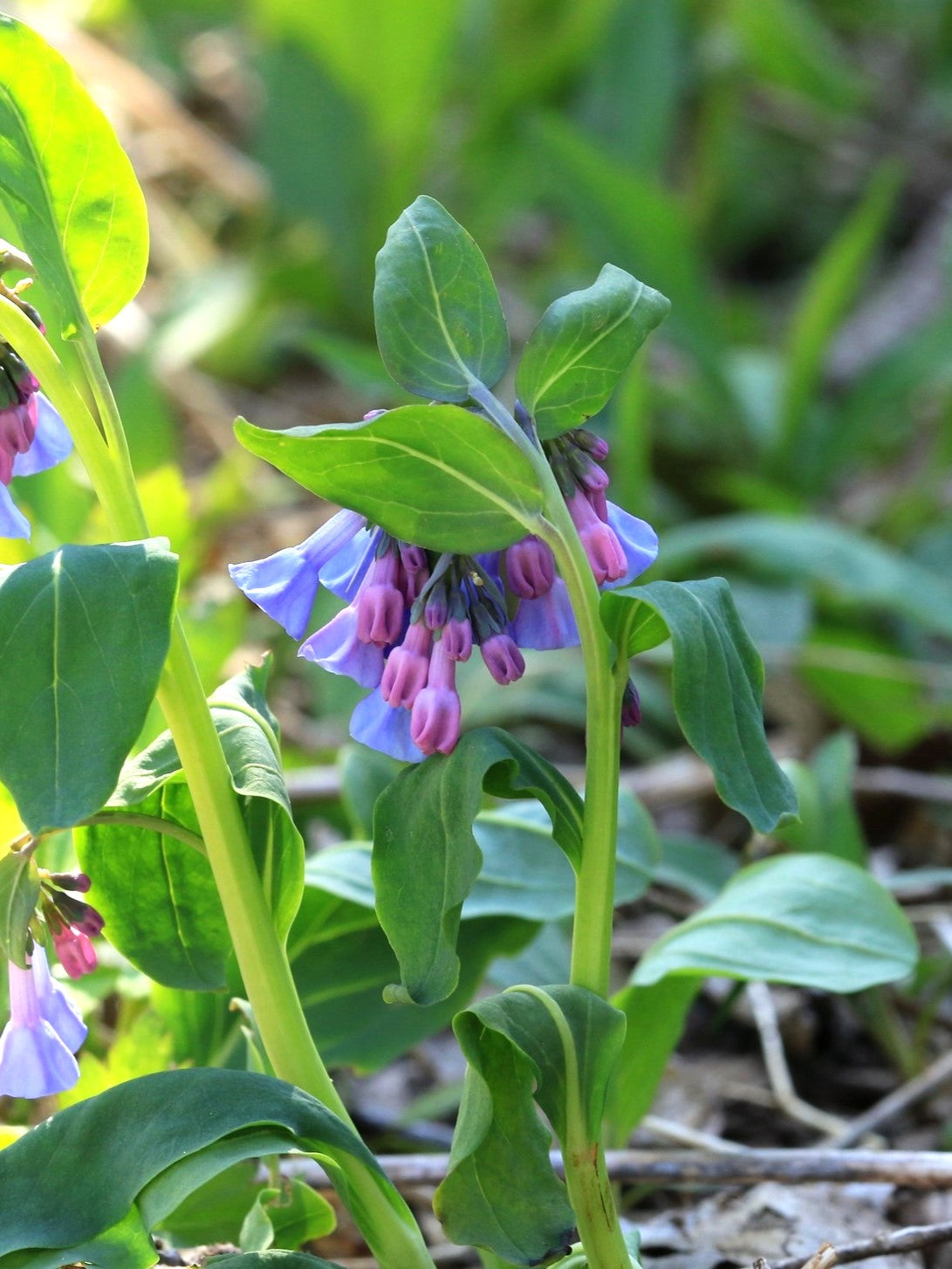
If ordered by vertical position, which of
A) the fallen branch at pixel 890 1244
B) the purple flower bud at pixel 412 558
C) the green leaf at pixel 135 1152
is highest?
the purple flower bud at pixel 412 558

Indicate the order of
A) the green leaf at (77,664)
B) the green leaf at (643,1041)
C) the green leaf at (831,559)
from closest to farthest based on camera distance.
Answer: the green leaf at (77,664)
the green leaf at (643,1041)
the green leaf at (831,559)

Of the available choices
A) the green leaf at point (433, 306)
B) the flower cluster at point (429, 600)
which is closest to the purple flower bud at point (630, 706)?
the flower cluster at point (429, 600)

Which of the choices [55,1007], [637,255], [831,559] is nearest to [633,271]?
[637,255]

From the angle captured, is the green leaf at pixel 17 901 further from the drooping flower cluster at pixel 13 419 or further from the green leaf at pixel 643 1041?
the green leaf at pixel 643 1041

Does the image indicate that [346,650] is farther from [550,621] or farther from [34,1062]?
[34,1062]

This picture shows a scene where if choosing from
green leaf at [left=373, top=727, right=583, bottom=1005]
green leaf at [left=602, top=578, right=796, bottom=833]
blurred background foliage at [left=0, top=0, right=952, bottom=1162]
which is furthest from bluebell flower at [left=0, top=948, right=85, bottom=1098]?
blurred background foliage at [left=0, top=0, right=952, bottom=1162]

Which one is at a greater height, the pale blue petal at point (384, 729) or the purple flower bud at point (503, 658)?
the purple flower bud at point (503, 658)

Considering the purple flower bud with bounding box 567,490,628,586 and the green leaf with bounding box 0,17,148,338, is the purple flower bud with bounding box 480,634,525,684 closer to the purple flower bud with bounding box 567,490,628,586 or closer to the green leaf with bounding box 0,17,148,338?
the purple flower bud with bounding box 567,490,628,586
